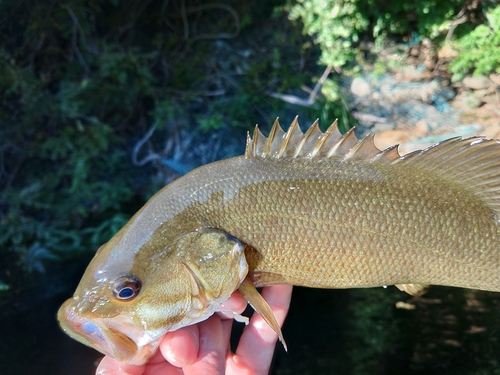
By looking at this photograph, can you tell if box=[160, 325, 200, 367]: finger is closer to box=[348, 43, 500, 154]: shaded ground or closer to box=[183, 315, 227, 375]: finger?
box=[183, 315, 227, 375]: finger

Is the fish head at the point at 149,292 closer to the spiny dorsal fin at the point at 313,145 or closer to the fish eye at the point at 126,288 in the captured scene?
the fish eye at the point at 126,288

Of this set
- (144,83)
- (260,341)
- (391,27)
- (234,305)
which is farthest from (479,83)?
(234,305)

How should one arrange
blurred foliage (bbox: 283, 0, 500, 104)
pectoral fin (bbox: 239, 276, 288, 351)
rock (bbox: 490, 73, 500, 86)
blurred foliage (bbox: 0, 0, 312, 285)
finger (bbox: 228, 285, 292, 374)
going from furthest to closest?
rock (bbox: 490, 73, 500, 86), blurred foliage (bbox: 283, 0, 500, 104), blurred foliage (bbox: 0, 0, 312, 285), finger (bbox: 228, 285, 292, 374), pectoral fin (bbox: 239, 276, 288, 351)

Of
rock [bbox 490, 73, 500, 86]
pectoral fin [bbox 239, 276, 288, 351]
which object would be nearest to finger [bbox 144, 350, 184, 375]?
pectoral fin [bbox 239, 276, 288, 351]

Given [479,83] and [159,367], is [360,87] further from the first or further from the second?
[159,367]

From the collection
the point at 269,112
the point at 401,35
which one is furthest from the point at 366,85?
the point at 269,112

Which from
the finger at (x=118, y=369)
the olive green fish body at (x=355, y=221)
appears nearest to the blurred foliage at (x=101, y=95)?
the finger at (x=118, y=369)
